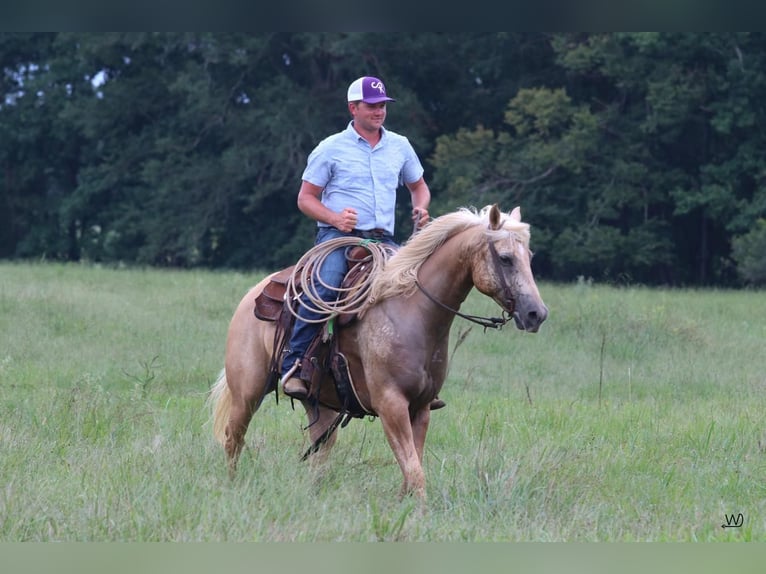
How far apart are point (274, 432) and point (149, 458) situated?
1.92m

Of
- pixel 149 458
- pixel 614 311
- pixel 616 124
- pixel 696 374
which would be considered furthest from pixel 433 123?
pixel 149 458

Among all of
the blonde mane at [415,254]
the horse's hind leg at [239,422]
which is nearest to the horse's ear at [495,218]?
the blonde mane at [415,254]

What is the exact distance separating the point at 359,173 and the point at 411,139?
89.0 ft

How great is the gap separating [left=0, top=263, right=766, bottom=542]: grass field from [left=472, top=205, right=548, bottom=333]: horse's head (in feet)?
3.63

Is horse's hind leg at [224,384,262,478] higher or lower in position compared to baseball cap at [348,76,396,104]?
lower

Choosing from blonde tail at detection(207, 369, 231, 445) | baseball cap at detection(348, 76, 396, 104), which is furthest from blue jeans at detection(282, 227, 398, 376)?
baseball cap at detection(348, 76, 396, 104)

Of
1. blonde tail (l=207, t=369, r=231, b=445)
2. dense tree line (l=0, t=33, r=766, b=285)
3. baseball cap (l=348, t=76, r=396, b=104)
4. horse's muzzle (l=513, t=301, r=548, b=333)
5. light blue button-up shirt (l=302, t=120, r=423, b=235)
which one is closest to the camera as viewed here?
horse's muzzle (l=513, t=301, r=548, b=333)

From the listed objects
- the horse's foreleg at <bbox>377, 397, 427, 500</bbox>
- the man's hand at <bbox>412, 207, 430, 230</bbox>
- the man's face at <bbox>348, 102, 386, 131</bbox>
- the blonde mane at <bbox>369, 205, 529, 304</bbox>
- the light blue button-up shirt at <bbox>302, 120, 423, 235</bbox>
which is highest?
the man's face at <bbox>348, 102, 386, 131</bbox>

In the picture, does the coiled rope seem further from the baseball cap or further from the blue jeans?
the baseball cap

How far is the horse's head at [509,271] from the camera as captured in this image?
6105 mm

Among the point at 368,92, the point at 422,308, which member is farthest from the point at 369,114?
the point at 422,308

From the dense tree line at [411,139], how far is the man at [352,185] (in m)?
21.1

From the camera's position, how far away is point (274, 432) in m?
8.89

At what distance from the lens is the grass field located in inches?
227
